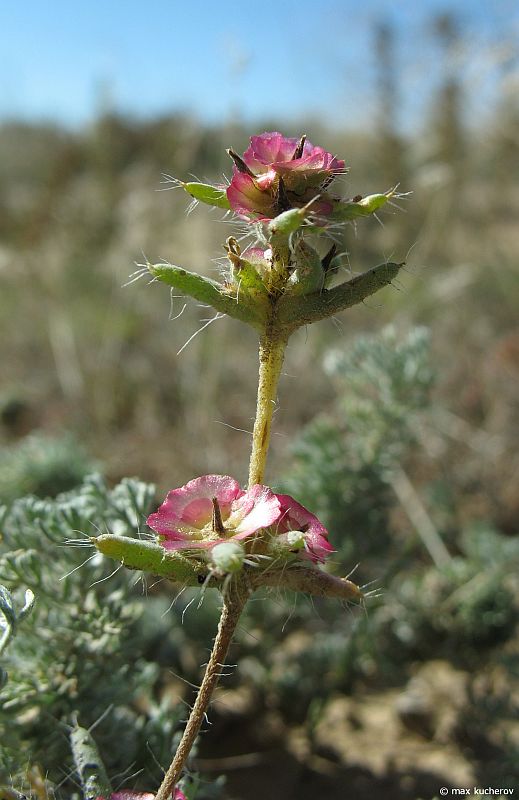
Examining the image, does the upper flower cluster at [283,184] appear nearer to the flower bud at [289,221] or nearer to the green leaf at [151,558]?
the flower bud at [289,221]

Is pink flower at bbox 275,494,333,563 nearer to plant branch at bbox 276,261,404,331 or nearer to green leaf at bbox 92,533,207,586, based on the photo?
green leaf at bbox 92,533,207,586

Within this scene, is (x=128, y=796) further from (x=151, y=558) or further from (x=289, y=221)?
(x=289, y=221)

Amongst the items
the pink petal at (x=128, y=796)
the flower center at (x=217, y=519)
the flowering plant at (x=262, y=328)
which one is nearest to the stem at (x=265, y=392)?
the flowering plant at (x=262, y=328)

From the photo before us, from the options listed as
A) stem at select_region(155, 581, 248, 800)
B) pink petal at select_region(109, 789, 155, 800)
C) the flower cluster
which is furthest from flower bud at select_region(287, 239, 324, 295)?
pink petal at select_region(109, 789, 155, 800)

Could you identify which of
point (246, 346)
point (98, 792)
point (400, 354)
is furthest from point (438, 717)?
point (246, 346)

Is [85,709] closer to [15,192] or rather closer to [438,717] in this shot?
[438,717]

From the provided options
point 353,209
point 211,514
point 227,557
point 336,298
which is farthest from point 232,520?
point 353,209
